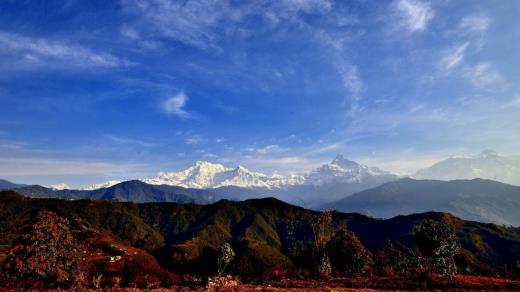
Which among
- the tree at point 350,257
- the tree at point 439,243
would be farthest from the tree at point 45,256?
the tree at point 350,257

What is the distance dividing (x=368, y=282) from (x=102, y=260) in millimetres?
94161

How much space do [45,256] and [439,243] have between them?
48.4 m

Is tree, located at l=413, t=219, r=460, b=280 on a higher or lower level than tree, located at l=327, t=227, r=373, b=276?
higher

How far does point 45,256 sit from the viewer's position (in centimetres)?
3744

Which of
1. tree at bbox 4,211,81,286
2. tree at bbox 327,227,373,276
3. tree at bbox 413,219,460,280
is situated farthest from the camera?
tree at bbox 327,227,373,276

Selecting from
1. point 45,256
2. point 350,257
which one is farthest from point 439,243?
point 45,256

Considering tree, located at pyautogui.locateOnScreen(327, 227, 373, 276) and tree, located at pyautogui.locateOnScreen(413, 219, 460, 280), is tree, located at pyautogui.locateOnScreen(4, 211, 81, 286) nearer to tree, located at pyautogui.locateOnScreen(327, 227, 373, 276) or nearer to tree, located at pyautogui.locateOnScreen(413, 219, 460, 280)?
tree, located at pyautogui.locateOnScreen(413, 219, 460, 280)

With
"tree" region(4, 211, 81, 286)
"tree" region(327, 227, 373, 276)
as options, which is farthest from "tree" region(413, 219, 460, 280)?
"tree" region(4, 211, 81, 286)

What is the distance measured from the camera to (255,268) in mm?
177625

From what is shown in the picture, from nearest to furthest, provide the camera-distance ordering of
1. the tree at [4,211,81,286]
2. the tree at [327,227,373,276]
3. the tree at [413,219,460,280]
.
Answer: the tree at [4,211,81,286] < the tree at [413,219,460,280] < the tree at [327,227,373,276]

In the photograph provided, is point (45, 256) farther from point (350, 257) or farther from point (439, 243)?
point (350, 257)

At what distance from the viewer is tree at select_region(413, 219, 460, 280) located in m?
48.9

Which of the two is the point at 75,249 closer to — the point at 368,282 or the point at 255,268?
the point at 368,282

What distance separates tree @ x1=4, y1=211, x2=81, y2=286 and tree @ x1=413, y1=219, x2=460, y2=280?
44844 mm
